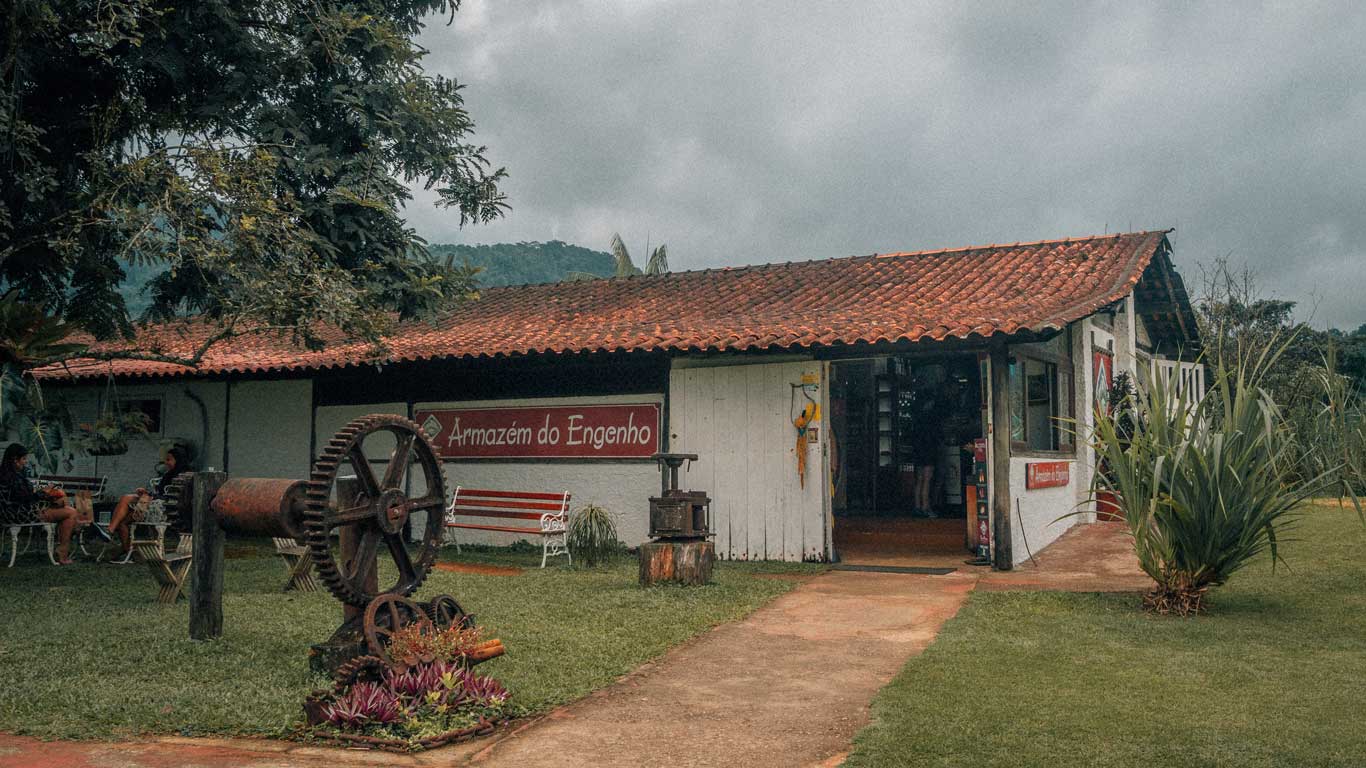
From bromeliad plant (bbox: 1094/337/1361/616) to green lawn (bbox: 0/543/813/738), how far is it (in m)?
3.02

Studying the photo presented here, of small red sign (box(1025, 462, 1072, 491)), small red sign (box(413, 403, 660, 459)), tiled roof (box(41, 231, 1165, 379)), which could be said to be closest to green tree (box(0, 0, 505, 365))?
tiled roof (box(41, 231, 1165, 379))

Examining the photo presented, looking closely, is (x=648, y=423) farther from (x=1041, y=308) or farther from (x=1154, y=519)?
(x=1154, y=519)

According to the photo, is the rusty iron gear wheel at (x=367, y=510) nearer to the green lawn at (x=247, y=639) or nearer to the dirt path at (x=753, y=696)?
the green lawn at (x=247, y=639)

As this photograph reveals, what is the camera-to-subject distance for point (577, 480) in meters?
12.0

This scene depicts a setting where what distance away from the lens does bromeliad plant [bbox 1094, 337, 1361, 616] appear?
718 centimetres

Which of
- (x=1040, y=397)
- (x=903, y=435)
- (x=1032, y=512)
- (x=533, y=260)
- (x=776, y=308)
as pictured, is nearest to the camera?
(x=1032, y=512)

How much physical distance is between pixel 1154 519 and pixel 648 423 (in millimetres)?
5678

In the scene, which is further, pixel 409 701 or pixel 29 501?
pixel 29 501

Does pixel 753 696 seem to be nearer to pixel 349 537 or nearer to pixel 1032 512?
pixel 349 537

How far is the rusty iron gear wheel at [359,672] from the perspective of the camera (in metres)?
4.81

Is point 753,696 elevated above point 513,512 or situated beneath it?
situated beneath

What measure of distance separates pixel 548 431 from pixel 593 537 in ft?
7.15

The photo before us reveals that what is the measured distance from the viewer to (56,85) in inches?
384

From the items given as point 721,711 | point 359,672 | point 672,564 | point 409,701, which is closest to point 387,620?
point 359,672
